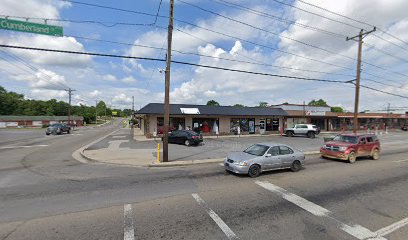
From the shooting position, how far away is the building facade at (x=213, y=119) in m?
28.7

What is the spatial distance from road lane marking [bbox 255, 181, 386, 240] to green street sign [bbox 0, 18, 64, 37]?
1096 cm

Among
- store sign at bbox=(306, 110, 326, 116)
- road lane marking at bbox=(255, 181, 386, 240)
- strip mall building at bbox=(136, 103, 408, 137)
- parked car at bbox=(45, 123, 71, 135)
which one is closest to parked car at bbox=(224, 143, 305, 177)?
road lane marking at bbox=(255, 181, 386, 240)

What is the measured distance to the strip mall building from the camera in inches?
1138

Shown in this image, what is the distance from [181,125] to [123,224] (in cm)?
2497

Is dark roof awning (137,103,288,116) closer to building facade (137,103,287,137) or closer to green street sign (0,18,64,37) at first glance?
building facade (137,103,287,137)

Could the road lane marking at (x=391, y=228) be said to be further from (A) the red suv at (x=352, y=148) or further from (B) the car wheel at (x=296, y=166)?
(A) the red suv at (x=352, y=148)

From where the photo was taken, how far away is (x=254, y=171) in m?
9.81

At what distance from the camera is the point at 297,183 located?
29.2 feet

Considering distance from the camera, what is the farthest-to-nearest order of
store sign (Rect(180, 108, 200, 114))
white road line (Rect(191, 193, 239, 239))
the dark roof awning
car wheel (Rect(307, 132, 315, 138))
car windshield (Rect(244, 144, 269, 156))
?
1. car wheel (Rect(307, 132, 315, 138))
2. store sign (Rect(180, 108, 200, 114))
3. the dark roof awning
4. car windshield (Rect(244, 144, 269, 156))
5. white road line (Rect(191, 193, 239, 239))

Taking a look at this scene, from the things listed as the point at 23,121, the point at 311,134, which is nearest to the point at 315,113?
the point at 311,134

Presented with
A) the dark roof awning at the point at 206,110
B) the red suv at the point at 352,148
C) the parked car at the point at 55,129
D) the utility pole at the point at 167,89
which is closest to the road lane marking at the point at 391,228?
the red suv at the point at 352,148

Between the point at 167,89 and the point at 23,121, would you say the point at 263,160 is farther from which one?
the point at 23,121

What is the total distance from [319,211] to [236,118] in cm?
2817

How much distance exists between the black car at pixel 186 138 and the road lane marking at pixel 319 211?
483 inches
